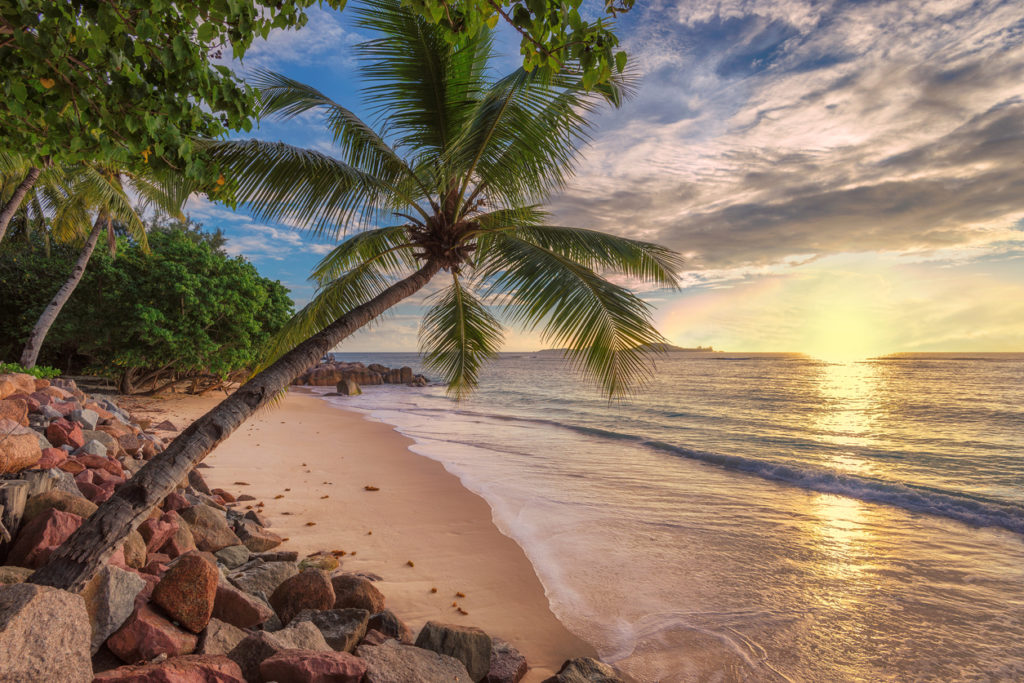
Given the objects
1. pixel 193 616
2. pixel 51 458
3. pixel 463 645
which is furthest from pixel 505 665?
pixel 51 458

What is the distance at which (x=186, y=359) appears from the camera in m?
17.5

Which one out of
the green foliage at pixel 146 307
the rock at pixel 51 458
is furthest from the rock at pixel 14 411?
the green foliage at pixel 146 307

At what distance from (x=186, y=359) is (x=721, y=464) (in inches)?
668

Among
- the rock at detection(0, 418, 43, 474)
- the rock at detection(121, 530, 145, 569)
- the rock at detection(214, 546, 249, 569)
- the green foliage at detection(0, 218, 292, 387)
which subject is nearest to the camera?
the rock at detection(121, 530, 145, 569)

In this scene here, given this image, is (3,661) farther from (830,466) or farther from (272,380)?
(830,466)

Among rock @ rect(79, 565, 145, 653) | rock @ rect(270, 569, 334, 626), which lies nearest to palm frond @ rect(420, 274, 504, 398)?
rock @ rect(270, 569, 334, 626)

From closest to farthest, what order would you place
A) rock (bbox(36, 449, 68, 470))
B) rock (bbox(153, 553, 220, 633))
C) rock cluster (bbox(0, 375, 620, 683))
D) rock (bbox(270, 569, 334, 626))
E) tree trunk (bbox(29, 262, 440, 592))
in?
rock cluster (bbox(0, 375, 620, 683)), tree trunk (bbox(29, 262, 440, 592)), rock (bbox(153, 553, 220, 633)), rock (bbox(270, 569, 334, 626)), rock (bbox(36, 449, 68, 470))

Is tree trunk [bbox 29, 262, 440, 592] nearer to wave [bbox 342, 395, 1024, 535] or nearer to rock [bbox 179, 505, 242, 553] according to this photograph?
rock [bbox 179, 505, 242, 553]

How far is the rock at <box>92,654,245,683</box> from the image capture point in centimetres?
231

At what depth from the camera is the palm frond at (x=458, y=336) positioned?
7.91 m

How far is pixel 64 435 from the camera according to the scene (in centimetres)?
591

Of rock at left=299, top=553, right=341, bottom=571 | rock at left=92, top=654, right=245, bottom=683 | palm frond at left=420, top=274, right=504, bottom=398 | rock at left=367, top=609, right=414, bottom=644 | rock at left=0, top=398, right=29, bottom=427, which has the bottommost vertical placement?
rock at left=299, top=553, right=341, bottom=571

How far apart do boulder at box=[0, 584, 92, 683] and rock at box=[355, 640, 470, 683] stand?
1.34m

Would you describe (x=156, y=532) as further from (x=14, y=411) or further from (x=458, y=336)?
(x=458, y=336)
